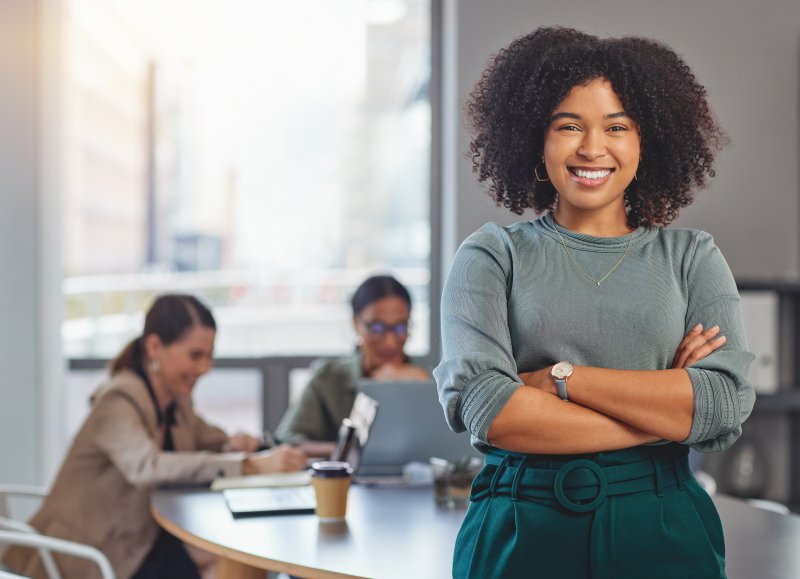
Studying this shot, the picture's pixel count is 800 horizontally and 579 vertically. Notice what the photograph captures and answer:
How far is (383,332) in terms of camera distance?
11.6ft

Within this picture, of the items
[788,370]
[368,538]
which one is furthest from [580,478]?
[788,370]

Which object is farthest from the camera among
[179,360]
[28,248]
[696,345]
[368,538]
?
[28,248]

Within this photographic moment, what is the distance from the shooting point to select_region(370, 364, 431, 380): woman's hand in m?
3.32

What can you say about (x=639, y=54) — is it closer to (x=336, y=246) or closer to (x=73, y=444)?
(x=73, y=444)

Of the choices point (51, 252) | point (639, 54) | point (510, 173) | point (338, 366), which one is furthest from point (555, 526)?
point (51, 252)

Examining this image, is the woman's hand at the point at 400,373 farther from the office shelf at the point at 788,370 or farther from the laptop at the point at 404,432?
the office shelf at the point at 788,370

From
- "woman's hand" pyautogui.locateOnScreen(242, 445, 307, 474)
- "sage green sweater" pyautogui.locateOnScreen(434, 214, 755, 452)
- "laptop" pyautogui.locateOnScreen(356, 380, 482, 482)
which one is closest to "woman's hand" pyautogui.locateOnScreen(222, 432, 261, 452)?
"woman's hand" pyautogui.locateOnScreen(242, 445, 307, 474)

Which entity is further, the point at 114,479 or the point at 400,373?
the point at 400,373

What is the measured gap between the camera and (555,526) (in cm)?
142

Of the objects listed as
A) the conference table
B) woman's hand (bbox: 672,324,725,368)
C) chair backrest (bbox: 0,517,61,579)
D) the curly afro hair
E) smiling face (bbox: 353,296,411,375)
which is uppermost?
the curly afro hair

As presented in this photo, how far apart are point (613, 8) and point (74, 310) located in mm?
2877

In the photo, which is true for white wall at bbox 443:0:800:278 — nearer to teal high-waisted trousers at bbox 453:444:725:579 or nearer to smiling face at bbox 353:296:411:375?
smiling face at bbox 353:296:411:375

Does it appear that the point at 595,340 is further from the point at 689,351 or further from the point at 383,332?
the point at 383,332

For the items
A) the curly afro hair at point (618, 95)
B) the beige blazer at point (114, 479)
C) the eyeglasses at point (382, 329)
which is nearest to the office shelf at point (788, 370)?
the eyeglasses at point (382, 329)
